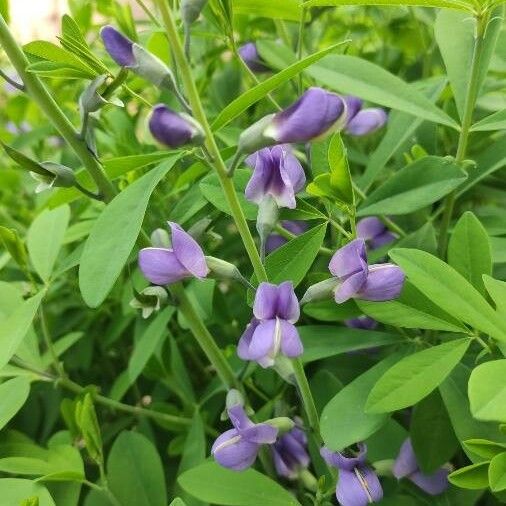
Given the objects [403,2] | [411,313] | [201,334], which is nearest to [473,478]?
[411,313]

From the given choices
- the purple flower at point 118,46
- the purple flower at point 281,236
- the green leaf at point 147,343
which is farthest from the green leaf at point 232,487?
the purple flower at point 118,46

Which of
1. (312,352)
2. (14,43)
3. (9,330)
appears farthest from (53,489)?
(14,43)

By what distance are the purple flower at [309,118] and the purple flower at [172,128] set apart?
54mm

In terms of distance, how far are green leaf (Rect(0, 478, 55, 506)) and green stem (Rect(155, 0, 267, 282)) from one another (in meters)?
0.28

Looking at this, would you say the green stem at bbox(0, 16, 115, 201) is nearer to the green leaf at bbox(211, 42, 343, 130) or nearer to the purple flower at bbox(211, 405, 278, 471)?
the green leaf at bbox(211, 42, 343, 130)

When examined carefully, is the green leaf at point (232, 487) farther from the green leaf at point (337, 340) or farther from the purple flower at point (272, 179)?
the purple flower at point (272, 179)

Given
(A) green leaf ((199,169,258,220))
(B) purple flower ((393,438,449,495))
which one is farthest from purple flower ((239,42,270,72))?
(B) purple flower ((393,438,449,495))

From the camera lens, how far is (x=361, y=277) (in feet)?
1.85

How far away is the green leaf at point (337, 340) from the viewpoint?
0.69 m

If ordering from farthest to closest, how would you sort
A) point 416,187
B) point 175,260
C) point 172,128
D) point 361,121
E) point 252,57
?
point 252,57 < point 361,121 < point 416,187 < point 175,260 < point 172,128

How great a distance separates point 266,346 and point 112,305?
0.52 metres

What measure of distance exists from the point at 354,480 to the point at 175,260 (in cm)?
22

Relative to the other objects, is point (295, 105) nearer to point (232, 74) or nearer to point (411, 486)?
point (411, 486)

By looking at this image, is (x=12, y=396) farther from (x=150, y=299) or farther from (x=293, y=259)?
(x=293, y=259)
